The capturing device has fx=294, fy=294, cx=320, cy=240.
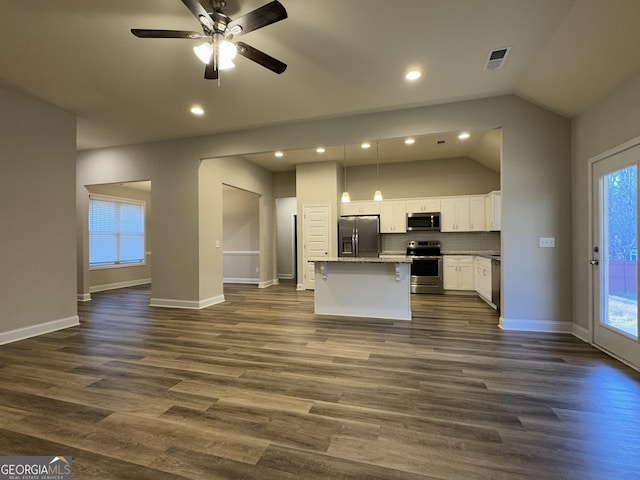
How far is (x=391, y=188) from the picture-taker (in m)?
7.41

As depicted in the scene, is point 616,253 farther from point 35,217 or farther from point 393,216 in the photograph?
point 35,217

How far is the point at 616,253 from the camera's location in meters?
3.04

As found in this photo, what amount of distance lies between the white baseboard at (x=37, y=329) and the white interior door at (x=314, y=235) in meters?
4.41

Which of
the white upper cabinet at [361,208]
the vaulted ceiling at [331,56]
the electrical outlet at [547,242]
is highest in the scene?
the vaulted ceiling at [331,56]

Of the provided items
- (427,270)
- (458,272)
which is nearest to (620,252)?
(458,272)

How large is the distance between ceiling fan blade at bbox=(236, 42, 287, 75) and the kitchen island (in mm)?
2787

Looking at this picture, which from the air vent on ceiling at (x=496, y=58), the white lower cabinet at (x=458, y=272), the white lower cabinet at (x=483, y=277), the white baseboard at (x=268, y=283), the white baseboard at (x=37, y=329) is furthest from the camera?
the white baseboard at (x=268, y=283)

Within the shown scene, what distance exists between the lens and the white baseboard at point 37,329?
3545mm

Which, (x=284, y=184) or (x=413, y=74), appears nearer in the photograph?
(x=413, y=74)

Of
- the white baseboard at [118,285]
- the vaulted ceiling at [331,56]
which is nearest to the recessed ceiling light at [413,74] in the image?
the vaulted ceiling at [331,56]

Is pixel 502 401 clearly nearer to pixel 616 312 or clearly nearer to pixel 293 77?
pixel 616 312

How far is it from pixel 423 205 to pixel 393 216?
2.35ft

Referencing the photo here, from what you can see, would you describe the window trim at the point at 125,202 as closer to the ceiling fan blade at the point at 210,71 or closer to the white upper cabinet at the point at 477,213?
the ceiling fan blade at the point at 210,71

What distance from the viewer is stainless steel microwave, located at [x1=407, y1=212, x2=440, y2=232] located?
670 cm
